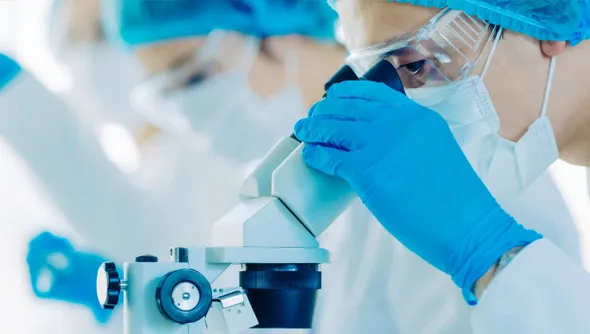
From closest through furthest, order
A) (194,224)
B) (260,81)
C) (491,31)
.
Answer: (491,31)
(194,224)
(260,81)

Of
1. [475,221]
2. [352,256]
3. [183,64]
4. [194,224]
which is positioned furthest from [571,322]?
[183,64]

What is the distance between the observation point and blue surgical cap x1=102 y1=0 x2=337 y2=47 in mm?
1398

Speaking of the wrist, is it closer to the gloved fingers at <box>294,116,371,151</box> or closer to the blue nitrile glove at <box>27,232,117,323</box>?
the gloved fingers at <box>294,116,371,151</box>

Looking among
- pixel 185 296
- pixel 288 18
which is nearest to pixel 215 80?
pixel 288 18

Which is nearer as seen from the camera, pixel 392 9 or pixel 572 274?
pixel 572 274

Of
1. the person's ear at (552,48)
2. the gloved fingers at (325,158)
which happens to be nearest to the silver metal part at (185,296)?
the gloved fingers at (325,158)

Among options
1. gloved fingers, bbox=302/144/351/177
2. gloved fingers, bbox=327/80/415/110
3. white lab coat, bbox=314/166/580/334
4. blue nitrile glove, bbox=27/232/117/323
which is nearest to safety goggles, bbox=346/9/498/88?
gloved fingers, bbox=327/80/415/110

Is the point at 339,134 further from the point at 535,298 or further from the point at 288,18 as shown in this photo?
the point at 288,18

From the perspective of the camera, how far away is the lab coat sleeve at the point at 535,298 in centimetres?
89

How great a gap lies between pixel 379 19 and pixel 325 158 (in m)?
0.32

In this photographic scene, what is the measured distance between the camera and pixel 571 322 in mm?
890

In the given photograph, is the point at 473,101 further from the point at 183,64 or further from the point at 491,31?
the point at 183,64

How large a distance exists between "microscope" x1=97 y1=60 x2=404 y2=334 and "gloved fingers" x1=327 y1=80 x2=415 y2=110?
4.9 inches

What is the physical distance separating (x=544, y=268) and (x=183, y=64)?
0.91 m
